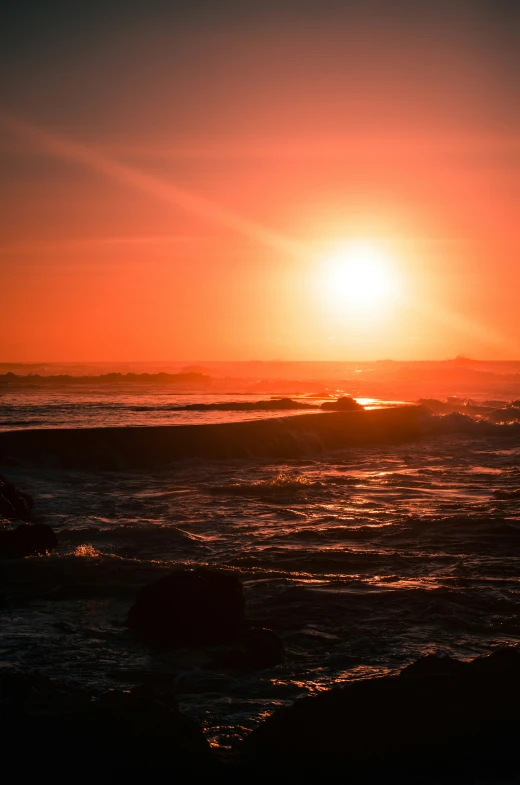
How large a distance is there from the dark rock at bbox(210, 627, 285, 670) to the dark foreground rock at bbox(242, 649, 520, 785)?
64.2 inches

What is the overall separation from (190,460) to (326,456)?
6248mm

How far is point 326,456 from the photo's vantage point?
2922cm

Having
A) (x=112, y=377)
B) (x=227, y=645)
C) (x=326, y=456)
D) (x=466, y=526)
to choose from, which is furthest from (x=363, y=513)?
(x=112, y=377)

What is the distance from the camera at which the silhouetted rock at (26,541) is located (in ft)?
36.7

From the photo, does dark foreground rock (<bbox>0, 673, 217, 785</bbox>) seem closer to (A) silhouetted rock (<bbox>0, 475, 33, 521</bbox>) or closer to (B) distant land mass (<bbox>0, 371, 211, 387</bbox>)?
(A) silhouetted rock (<bbox>0, 475, 33, 521</bbox>)

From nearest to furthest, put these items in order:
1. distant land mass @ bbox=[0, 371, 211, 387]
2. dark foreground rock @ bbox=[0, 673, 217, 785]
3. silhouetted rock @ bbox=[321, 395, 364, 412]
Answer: dark foreground rock @ bbox=[0, 673, 217, 785] < silhouetted rock @ bbox=[321, 395, 364, 412] < distant land mass @ bbox=[0, 371, 211, 387]

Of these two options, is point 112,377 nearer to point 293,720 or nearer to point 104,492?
point 104,492

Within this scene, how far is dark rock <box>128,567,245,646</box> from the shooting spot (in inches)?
308

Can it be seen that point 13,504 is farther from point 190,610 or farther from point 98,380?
point 98,380

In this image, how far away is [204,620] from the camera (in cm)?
789

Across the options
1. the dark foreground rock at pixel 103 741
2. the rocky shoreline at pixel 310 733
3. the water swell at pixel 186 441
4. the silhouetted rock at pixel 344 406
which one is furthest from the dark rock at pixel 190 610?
the silhouetted rock at pixel 344 406

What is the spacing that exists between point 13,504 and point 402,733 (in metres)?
12.1

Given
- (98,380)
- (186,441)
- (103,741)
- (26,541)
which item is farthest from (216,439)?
(98,380)

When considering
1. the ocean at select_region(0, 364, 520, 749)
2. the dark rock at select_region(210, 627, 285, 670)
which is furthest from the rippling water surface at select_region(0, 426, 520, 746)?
the dark rock at select_region(210, 627, 285, 670)
